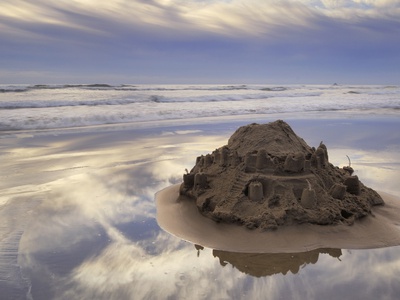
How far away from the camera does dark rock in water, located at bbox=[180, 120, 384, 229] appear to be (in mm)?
3541

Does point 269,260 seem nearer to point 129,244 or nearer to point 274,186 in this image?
point 274,186

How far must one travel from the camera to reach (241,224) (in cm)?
356

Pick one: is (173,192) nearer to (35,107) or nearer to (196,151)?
(196,151)

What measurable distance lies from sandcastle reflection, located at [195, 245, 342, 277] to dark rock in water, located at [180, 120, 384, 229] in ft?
1.15

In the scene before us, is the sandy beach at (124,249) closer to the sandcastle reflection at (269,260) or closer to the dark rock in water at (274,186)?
the sandcastle reflection at (269,260)

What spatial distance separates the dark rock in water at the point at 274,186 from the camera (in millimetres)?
3541

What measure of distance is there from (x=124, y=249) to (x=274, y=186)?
1.49m

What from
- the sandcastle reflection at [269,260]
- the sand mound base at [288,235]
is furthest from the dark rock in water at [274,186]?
the sandcastle reflection at [269,260]

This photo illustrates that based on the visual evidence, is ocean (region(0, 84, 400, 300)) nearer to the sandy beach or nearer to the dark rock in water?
the sandy beach

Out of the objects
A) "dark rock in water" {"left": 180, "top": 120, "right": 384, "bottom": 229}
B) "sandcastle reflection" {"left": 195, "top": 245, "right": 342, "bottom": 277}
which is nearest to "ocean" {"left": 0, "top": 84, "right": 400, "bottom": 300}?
"sandcastle reflection" {"left": 195, "top": 245, "right": 342, "bottom": 277}

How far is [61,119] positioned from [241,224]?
960cm

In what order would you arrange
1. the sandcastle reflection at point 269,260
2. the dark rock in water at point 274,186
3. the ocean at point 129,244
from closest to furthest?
the ocean at point 129,244
the sandcastle reflection at point 269,260
the dark rock in water at point 274,186

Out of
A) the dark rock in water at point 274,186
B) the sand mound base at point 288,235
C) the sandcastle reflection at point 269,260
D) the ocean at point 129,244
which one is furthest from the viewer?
the dark rock in water at point 274,186

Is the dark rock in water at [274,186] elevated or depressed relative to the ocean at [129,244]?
elevated
